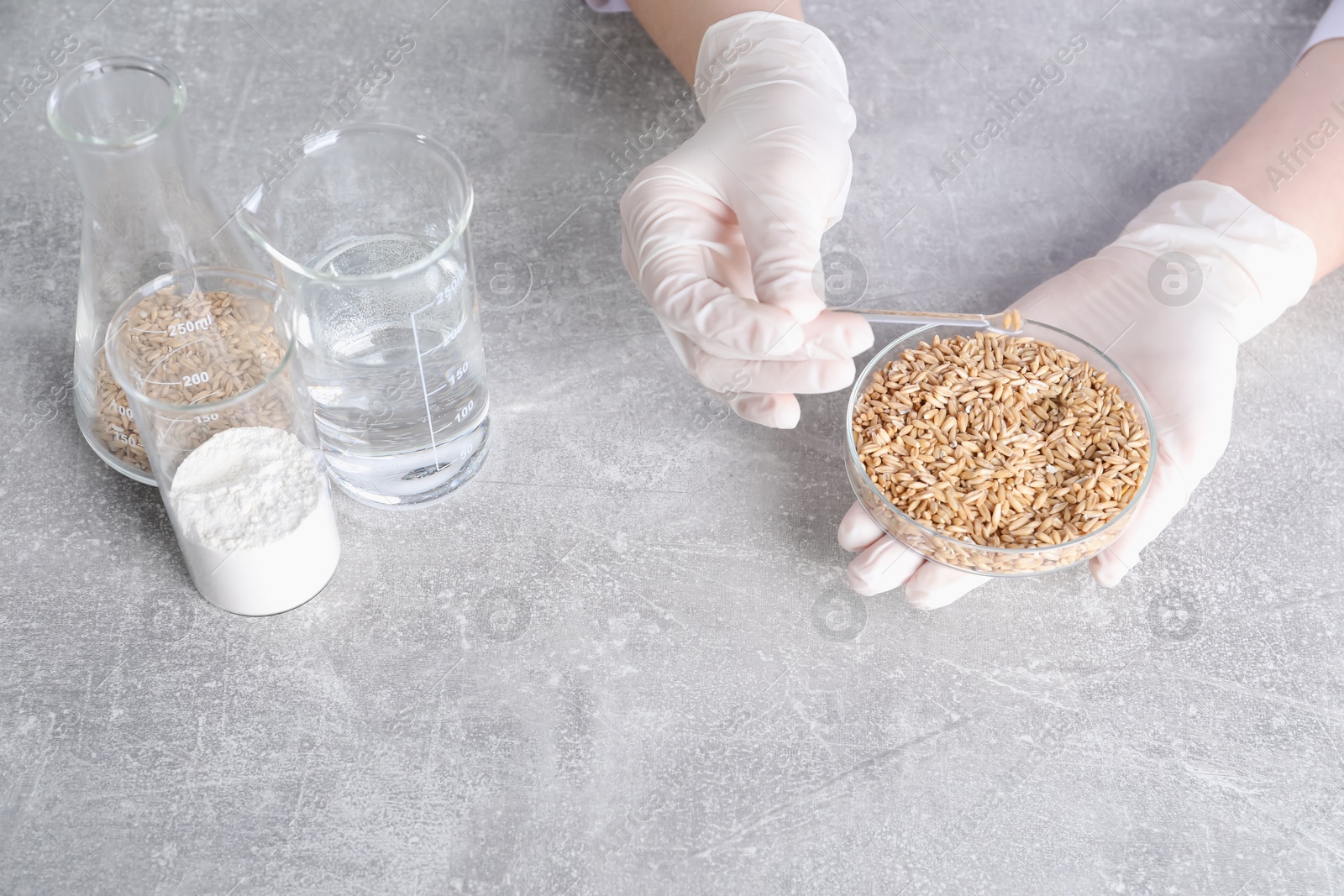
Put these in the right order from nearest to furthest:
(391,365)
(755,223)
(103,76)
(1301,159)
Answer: (103,76) < (391,365) < (755,223) < (1301,159)

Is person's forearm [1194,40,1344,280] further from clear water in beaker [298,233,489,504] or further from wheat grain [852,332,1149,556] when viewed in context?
clear water in beaker [298,233,489,504]

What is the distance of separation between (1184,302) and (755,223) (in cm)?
60

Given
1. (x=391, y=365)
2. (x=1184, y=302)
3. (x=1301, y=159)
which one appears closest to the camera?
(x=391, y=365)

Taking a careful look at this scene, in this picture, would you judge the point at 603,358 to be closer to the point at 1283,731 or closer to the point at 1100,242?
the point at 1100,242

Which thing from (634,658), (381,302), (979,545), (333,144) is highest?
(333,144)

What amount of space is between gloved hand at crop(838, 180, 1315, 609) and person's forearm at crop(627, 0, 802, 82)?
54 cm

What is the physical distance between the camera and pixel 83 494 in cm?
121

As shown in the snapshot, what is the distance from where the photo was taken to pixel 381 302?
3.64 feet

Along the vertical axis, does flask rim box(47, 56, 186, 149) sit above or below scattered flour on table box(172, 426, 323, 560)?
above

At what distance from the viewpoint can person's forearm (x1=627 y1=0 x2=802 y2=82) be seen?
150 cm

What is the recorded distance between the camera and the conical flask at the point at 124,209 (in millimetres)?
977

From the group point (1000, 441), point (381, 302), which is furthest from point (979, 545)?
point (381, 302)

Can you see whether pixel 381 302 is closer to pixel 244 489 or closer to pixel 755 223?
pixel 244 489

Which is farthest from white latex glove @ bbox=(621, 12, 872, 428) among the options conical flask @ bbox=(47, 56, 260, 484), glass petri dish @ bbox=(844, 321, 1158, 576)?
conical flask @ bbox=(47, 56, 260, 484)
